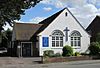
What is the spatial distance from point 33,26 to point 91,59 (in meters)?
14.6

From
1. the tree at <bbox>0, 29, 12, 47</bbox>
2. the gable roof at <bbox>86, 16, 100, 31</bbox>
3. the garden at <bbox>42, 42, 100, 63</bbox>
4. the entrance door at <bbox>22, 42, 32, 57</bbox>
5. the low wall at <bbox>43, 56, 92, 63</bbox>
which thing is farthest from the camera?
the tree at <bbox>0, 29, 12, 47</bbox>

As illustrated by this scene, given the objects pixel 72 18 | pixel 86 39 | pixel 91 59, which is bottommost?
pixel 91 59

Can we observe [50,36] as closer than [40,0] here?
No

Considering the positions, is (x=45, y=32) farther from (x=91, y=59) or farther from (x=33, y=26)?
(x=91, y=59)

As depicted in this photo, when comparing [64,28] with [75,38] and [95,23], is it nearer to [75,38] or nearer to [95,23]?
[75,38]

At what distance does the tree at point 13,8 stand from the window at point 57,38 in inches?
543

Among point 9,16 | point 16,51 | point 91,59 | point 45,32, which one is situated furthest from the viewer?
point 16,51

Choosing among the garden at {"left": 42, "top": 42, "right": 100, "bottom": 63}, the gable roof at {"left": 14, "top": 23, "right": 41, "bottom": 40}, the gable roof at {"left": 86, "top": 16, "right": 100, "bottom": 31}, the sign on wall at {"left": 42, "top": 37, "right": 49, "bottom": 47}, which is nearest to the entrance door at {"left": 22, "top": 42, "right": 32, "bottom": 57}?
the gable roof at {"left": 14, "top": 23, "right": 41, "bottom": 40}

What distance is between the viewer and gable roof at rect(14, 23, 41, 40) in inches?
1770

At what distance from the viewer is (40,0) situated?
2791cm

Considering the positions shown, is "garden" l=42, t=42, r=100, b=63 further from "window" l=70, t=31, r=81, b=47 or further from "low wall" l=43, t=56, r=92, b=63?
"window" l=70, t=31, r=81, b=47

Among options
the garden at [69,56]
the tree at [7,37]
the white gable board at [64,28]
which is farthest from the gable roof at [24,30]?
the tree at [7,37]

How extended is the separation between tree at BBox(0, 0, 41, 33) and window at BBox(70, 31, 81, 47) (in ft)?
53.2

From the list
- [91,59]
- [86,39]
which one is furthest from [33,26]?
[91,59]
